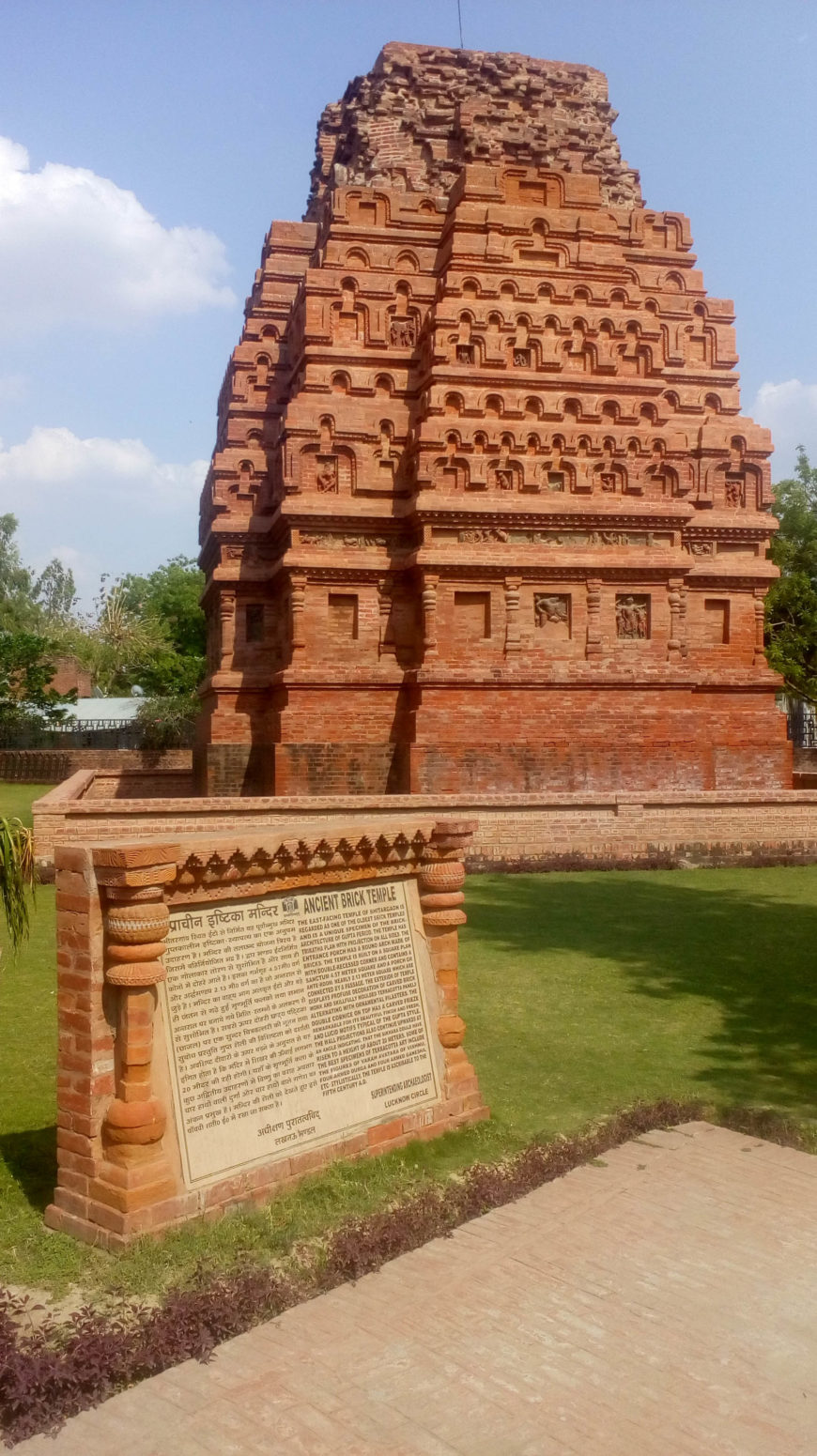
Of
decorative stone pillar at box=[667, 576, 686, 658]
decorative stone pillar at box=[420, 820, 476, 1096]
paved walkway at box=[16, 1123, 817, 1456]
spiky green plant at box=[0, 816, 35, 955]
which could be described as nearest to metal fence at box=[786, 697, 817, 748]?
decorative stone pillar at box=[667, 576, 686, 658]

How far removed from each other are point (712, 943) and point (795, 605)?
1081 inches

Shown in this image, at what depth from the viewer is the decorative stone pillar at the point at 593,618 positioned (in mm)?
16609

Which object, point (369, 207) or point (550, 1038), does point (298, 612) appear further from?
point (550, 1038)

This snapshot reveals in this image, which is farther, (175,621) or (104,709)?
(175,621)

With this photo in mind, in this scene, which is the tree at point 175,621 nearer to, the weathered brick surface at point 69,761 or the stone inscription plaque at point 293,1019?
the weathered brick surface at point 69,761

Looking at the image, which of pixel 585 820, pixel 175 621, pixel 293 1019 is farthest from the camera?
pixel 175 621

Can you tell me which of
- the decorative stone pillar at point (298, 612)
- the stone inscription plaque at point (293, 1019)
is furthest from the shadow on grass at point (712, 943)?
the decorative stone pillar at point (298, 612)

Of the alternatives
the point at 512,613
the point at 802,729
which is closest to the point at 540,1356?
the point at 512,613

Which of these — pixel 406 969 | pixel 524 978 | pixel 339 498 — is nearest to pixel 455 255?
pixel 339 498

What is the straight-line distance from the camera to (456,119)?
2066cm

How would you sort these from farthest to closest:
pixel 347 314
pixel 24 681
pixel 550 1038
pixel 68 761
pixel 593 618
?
pixel 24 681 → pixel 68 761 → pixel 347 314 → pixel 593 618 → pixel 550 1038

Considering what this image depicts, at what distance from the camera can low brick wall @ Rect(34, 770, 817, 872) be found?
1408 centimetres

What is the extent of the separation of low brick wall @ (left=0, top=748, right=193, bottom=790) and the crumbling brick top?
1546cm

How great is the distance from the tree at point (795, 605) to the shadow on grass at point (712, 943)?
21311 mm
